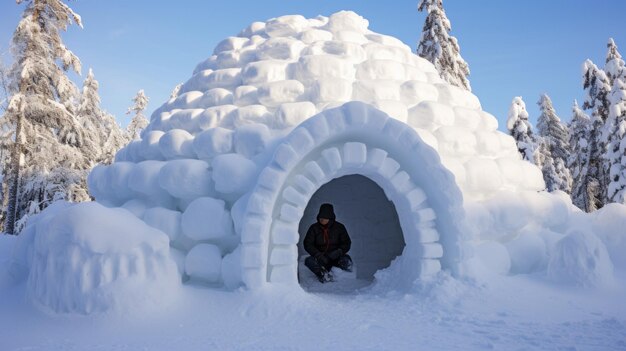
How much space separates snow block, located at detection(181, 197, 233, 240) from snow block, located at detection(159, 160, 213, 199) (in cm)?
19


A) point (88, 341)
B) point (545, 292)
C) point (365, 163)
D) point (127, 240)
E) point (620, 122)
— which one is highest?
point (620, 122)

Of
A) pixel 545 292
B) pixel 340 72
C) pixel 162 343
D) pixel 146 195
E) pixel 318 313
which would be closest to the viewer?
pixel 162 343

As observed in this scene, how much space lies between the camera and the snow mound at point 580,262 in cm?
447

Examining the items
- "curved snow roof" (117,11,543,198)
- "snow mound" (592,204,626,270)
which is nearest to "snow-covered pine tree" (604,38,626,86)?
"snow mound" (592,204,626,270)

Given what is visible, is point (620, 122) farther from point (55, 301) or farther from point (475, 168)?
point (55, 301)

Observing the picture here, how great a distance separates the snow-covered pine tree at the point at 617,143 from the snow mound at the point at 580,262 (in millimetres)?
10926

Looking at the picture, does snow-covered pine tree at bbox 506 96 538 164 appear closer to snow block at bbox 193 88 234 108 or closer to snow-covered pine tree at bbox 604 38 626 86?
snow-covered pine tree at bbox 604 38 626 86

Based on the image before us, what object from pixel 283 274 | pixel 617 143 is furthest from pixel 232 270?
pixel 617 143

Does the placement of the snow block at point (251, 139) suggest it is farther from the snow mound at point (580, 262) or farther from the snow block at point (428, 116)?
the snow mound at point (580, 262)

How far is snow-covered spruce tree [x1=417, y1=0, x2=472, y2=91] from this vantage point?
44.9 ft

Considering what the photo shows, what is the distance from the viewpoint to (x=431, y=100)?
545 cm

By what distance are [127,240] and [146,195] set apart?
1108 mm

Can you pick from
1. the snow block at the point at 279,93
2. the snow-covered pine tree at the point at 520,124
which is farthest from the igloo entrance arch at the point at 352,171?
the snow-covered pine tree at the point at 520,124

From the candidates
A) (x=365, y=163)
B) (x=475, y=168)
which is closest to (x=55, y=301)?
(x=365, y=163)
